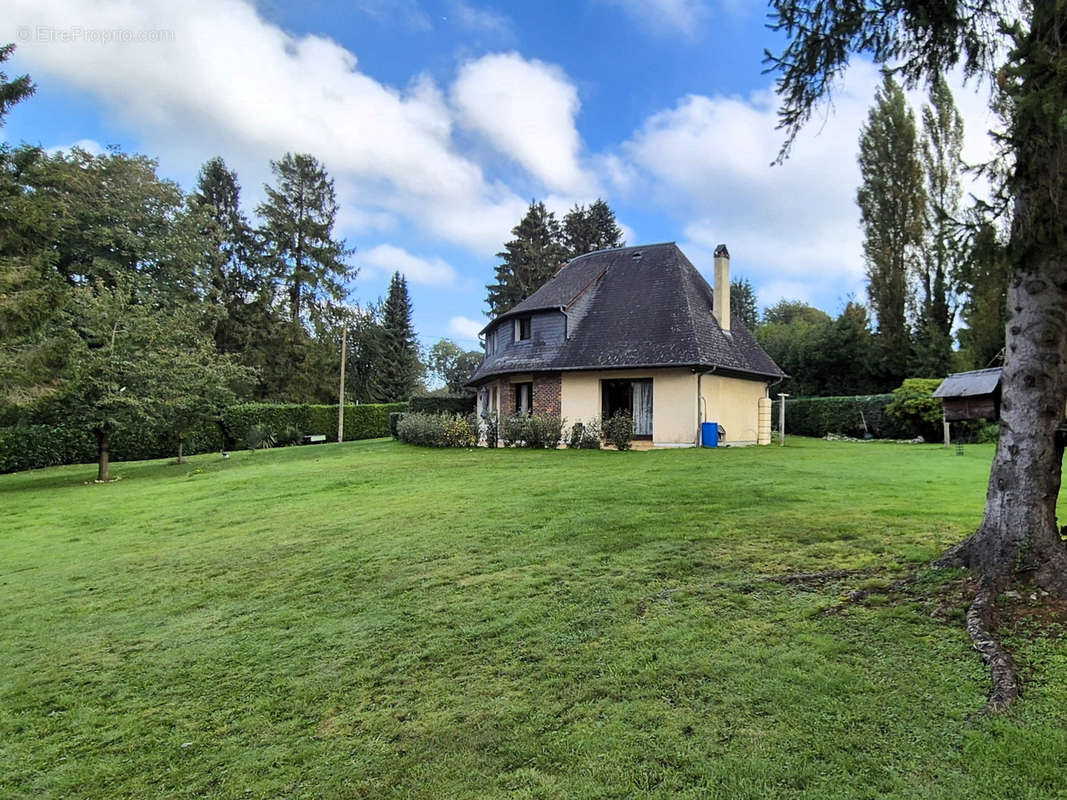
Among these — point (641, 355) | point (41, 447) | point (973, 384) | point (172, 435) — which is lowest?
point (41, 447)

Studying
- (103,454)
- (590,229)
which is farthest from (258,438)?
(590,229)

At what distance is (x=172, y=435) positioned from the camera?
71.9 ft

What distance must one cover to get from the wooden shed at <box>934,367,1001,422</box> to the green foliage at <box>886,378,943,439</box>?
17521mm

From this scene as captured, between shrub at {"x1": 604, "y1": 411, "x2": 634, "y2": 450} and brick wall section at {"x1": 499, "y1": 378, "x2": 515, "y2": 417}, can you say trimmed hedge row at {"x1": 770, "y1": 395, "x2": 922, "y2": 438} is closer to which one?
shrub at {"x1": 604, "y1": 411, "x2": 634, "y2": 450}

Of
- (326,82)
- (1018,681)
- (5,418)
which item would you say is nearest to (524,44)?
(326,82)

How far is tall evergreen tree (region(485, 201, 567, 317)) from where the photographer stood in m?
39.9

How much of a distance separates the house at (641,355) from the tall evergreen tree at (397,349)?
2003 centimetres

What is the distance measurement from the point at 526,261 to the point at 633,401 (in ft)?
82.0

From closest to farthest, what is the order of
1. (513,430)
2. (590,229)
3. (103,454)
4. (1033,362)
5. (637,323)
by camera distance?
1. (1033,362)
2. (103,454)
3. (513,430)
4. (637,323)
5. (590,229)

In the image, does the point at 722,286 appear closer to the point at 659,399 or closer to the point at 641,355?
the point at 641,355

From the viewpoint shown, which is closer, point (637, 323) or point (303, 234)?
point (637, 323)

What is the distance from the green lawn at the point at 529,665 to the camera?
2115 mm

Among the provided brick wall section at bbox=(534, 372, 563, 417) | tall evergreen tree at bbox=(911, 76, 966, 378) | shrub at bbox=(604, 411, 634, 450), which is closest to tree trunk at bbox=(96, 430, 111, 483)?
brick wall section at bbox=(534, 372, 563, 417)

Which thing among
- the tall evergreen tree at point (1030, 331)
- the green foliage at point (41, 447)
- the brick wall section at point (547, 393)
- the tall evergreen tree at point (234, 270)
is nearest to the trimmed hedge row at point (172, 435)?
the green foliage at point (41, 447)
